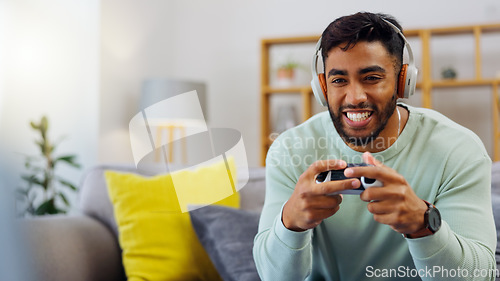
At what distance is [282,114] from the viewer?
11.4 feet

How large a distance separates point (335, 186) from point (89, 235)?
1.02m

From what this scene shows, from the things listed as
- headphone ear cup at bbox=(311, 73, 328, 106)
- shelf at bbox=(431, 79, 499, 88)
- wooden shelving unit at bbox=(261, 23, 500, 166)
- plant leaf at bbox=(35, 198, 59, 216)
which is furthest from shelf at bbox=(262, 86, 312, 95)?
headphone ear cup at bbox=(311, 73, 328, 106)

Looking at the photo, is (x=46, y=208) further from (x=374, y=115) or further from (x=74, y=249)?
(x=374, y=115)

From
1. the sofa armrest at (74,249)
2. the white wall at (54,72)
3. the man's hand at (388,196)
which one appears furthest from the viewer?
the white wall at (54,72)

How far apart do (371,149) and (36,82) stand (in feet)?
7.76

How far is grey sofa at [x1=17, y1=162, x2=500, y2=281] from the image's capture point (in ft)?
4.26

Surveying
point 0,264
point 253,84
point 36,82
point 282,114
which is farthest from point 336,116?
point 253,84

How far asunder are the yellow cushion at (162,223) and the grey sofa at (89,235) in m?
0.07

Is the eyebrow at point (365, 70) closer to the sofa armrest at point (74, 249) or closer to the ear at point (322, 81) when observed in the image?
the ear at point (322, 81)

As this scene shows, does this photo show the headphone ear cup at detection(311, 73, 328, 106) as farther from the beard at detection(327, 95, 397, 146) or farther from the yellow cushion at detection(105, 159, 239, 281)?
the yellow cushion at detection(105, 159, 239, 281)

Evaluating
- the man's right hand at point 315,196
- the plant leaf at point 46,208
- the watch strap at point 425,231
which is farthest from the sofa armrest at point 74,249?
the plant leaf at point 46,208

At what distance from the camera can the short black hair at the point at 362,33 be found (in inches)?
30.2

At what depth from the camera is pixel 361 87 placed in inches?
30.0

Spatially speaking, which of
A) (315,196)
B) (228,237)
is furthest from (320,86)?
(228,237)
